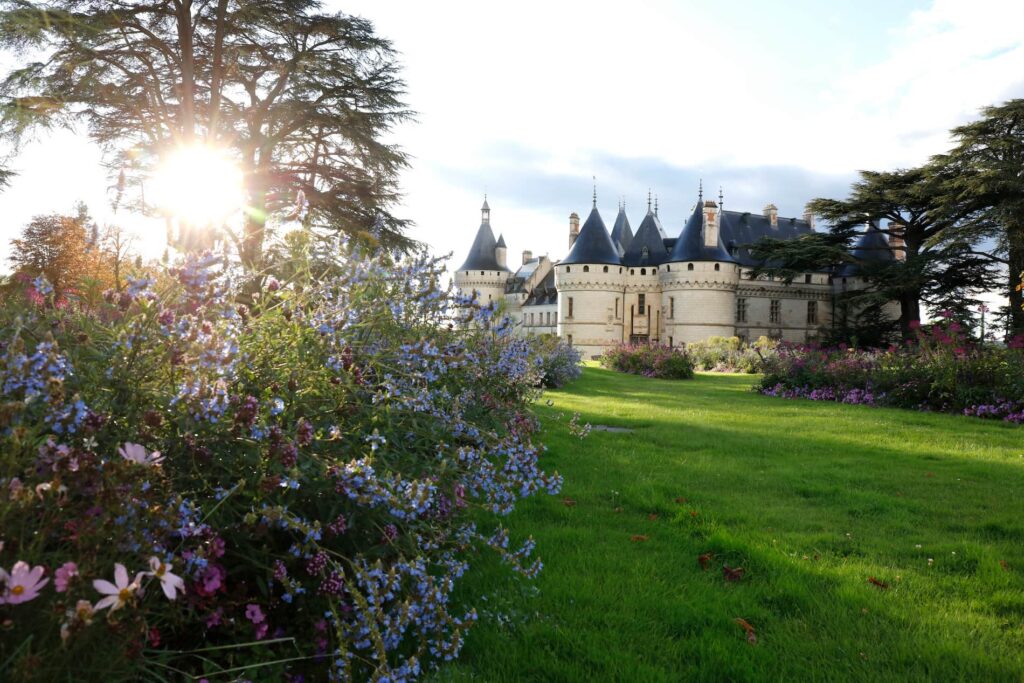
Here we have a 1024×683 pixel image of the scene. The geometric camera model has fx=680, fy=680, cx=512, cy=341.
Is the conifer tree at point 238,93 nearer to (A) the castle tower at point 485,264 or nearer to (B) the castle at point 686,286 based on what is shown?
(B) the castle at point 686,286

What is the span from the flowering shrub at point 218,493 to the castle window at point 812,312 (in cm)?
5204

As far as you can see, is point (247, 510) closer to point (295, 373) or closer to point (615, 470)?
point (295, 373)

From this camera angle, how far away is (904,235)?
30.5 meters

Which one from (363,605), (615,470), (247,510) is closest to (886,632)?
(363,605)

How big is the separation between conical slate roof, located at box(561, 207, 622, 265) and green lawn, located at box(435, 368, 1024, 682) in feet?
127

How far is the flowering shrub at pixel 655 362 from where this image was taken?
21047 mm

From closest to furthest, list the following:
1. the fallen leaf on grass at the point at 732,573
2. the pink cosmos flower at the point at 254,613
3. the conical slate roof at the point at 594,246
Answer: the pink cosmos flower at the point at 254,613, the fallen leaf on grass at the point at 732,573, the conical slate roof at the point at 594,246

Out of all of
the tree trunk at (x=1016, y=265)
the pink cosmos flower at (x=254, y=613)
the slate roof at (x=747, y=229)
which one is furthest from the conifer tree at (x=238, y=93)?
the slate roof at (x=747, y=229)

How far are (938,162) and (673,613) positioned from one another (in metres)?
30.3

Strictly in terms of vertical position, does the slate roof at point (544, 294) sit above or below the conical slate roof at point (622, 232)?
below

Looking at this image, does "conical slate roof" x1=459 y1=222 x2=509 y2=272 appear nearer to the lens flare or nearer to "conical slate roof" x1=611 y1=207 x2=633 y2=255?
"conical slate roof" x1=611 y1=207 x2=633 y2=255

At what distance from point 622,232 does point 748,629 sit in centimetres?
5116

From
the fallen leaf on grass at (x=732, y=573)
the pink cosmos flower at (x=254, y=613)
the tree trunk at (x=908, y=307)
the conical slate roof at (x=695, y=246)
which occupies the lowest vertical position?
the fallen leaf on grass at (x=732, y=573)

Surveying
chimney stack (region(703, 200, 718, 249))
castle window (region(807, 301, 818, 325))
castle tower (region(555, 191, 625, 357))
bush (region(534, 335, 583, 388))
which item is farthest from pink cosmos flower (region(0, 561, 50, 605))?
A: castle window (region(807, 301, 818, 325))
